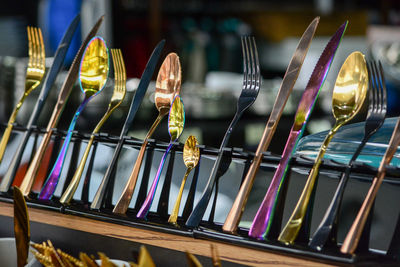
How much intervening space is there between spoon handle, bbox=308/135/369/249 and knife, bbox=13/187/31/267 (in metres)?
0.28

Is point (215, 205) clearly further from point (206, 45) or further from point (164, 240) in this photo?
point (206, 45)

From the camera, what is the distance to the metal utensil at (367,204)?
451 mm

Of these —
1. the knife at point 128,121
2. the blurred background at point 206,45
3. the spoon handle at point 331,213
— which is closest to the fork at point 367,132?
the spoon handle at point 331,213

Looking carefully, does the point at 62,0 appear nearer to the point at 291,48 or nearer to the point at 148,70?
the point at 291,48

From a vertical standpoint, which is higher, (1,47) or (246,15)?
(246,15)

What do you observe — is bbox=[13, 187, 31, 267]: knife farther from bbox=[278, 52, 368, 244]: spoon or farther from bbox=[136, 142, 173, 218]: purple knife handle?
bbox=[278, 52, 368, 244]: spoon

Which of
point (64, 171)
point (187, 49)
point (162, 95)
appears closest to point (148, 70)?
point (162, 95)

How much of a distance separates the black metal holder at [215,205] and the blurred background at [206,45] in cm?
113

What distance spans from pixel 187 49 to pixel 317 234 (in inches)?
87.6

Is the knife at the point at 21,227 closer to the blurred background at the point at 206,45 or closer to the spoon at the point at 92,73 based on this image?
the spoon at the point at 92,73

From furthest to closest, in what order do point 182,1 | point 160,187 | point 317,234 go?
point 182,1 → point 160,187 → point 317,234

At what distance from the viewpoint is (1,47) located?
256 centimetres

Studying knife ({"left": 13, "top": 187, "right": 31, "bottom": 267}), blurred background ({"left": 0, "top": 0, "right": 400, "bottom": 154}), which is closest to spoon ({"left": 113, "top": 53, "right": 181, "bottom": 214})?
knife ({"left": 13, "top": 187, "right": 31, "bottom": 267})

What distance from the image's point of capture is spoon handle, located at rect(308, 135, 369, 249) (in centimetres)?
46
